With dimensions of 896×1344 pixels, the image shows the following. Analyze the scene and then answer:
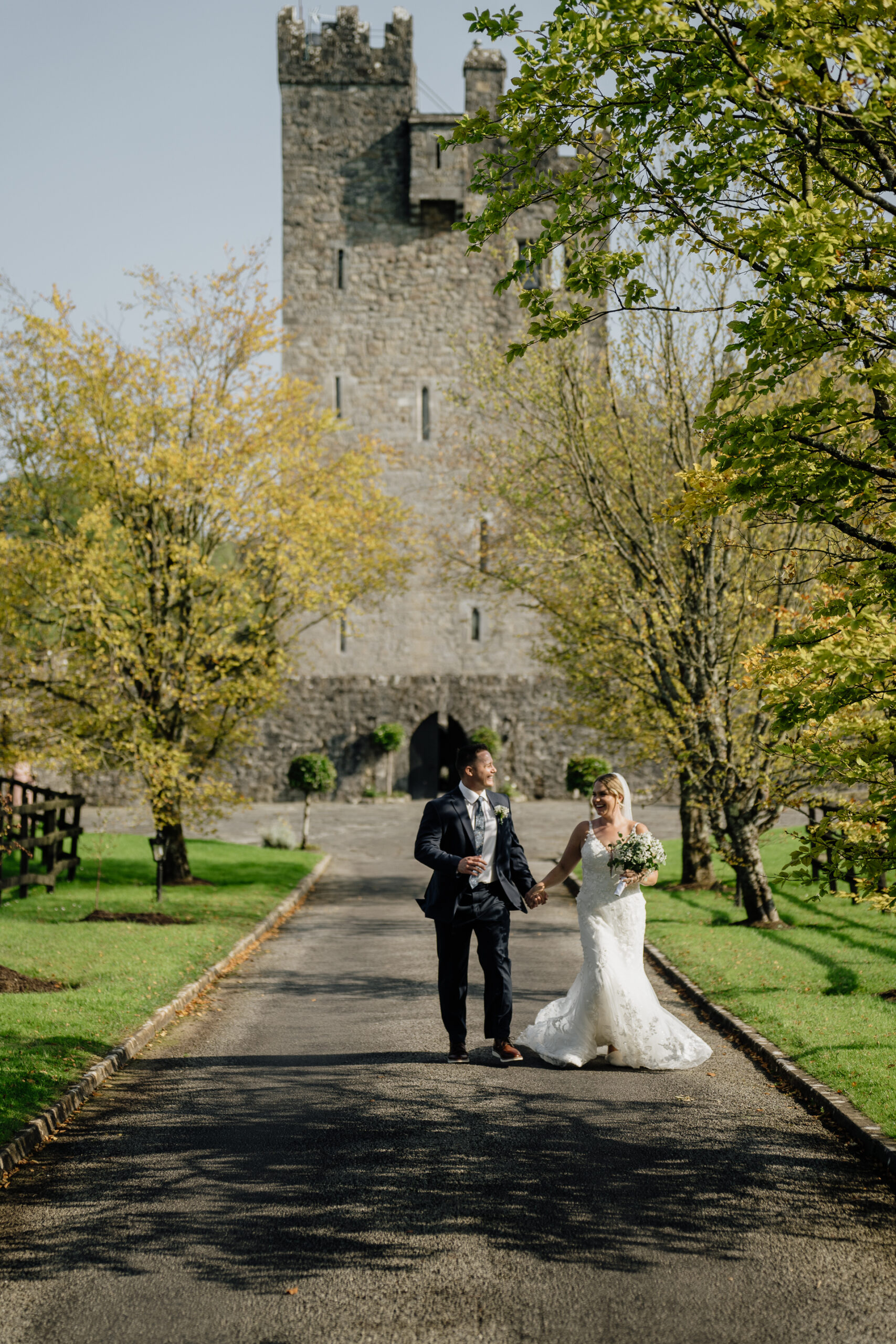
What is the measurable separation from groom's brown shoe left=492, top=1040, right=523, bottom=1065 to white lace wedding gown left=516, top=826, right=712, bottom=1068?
0.56 ft

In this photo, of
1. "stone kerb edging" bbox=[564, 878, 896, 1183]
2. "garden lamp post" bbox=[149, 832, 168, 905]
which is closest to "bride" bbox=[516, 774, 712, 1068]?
"stone kerb edging" bbox=[564, 878, 896, 1183]

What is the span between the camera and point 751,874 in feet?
46.2

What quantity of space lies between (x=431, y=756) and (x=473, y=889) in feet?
104

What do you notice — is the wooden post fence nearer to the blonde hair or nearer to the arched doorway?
the blonde hair

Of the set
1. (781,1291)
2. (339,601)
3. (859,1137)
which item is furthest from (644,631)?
(781,1291)

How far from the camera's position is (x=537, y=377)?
624 inches

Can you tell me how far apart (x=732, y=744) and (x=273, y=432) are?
830cm

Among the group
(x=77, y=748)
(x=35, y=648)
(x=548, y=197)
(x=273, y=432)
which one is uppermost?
(x=273, y=432)

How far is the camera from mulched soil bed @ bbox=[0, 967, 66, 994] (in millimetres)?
9789

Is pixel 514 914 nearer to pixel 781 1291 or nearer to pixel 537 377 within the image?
pixel 537 377

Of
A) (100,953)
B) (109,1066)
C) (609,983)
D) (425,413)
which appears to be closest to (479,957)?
(609,983)

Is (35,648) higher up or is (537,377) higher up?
(537,377)

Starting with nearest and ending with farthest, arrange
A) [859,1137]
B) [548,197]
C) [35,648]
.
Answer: [859,1137], [548,197], [35,648]

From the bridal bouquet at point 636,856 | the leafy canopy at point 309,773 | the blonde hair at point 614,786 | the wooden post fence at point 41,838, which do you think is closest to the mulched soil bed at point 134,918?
the wooden post fence at point 41,838
